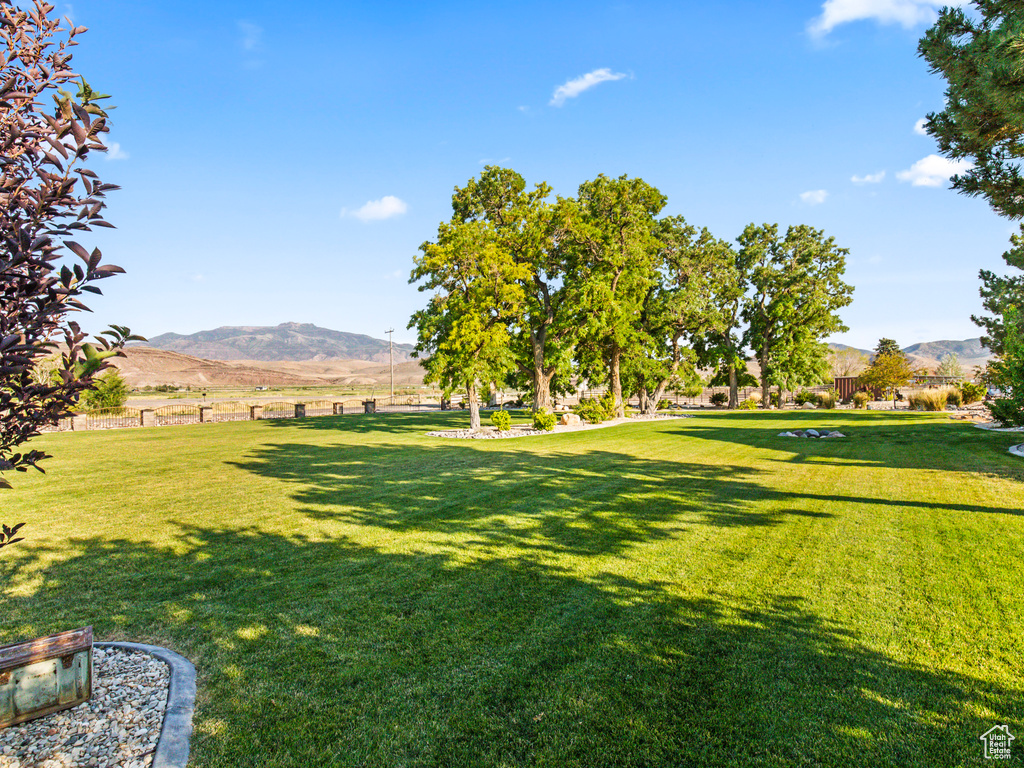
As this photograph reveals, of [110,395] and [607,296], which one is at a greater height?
[607,296]

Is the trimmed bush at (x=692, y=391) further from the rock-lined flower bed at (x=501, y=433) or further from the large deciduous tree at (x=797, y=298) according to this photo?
the rock-lined flower bed at (x=501, y=433)

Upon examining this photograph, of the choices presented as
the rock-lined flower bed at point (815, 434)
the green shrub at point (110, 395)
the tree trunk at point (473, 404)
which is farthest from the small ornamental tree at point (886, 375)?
the green shrub at point (110, 395)

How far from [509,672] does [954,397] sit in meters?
36.2

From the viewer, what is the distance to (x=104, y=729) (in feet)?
10.1

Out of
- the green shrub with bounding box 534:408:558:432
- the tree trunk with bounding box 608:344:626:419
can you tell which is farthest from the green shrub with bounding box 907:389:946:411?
the green shrub with bounding box 534:408:558:432

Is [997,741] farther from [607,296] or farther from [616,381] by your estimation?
[616,381]

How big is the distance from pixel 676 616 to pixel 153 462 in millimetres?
14976

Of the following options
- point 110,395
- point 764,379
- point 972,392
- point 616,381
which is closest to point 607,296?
point 616,381

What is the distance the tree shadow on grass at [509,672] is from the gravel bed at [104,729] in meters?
0.29

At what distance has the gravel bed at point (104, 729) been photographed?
111 inches

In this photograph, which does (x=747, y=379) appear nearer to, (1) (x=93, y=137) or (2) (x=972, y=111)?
(2) (x=972, y=111)

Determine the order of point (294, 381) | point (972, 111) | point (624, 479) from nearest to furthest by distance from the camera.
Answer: point (972, 111) < point (624, 479) < point (294, 381)

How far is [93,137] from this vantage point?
2594 mm

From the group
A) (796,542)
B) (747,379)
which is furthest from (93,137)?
(747,379)
